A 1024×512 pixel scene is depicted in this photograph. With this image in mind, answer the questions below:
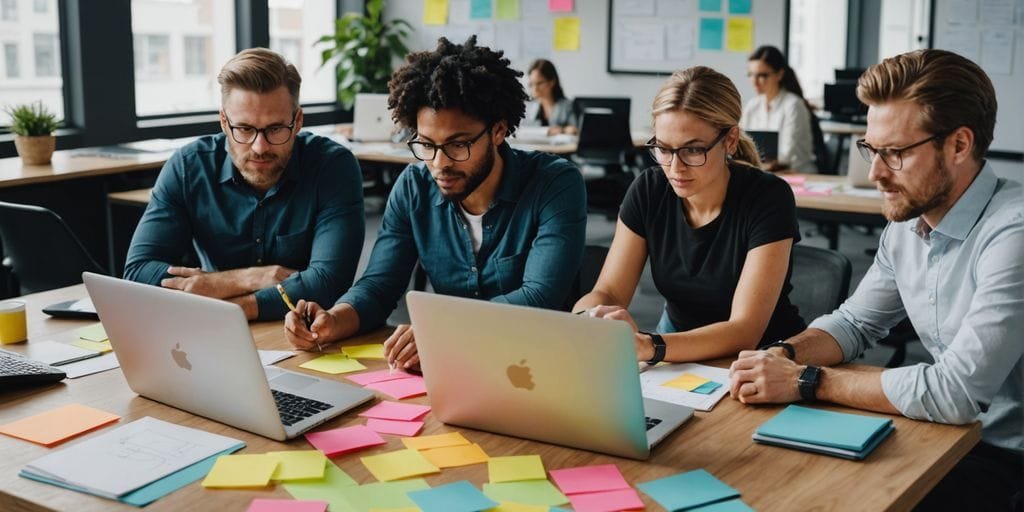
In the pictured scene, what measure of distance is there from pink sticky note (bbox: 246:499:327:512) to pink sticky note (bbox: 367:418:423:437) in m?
0.28

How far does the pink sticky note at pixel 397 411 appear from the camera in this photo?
1.66 meters

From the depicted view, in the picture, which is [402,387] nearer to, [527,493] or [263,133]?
[527,493]

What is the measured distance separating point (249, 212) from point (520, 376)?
1.27 meters

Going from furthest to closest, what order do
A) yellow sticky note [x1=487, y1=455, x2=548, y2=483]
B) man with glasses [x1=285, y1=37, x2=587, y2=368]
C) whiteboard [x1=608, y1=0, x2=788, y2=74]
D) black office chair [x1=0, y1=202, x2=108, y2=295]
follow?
whiteboard [x1=608, y1=0, x2=788, y2=74] < black office chair [x1=0, y1=202, x2=108, y2=295] < man with glasses [x1=285, y1=37, x2=587, y2=368] < yellow sticky note [x1=487, y1=455, x2=548, y2=483]

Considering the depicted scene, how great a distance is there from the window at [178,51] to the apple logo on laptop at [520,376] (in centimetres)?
566

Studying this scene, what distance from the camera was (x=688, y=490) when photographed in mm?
1369

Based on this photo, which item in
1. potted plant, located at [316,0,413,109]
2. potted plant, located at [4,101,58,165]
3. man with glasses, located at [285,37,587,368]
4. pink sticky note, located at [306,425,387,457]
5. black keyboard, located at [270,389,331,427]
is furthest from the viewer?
potted plant, located at [316,0,413,109]

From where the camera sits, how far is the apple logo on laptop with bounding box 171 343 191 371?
1.62 metres

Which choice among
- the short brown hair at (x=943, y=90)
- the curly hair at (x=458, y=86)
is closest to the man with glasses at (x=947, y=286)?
the short brown hair at (x=943, y=90)

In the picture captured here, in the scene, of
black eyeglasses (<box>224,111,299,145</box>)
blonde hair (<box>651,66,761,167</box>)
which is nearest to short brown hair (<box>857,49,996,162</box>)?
blonde hair (<box>651,66,761,167</box>)

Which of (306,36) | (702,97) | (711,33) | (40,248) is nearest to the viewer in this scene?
(702,97)

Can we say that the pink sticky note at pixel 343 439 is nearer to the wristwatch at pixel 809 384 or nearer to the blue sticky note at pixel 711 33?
the wristwatch at pixel 809 384

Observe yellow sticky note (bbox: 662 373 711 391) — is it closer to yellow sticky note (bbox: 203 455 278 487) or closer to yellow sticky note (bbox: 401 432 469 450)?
yellow sticky note (bbox: 401 432 469 450)

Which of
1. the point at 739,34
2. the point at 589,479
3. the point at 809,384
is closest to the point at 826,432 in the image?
the point at 809,384
